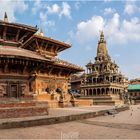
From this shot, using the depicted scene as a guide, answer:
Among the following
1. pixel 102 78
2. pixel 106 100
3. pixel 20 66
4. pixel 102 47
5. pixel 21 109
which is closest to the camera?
pixel 21 109

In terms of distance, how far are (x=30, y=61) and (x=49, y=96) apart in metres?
11.8

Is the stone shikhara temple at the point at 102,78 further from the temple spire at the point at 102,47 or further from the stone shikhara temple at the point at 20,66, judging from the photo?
the stone shikhara temple at the point at 20,66

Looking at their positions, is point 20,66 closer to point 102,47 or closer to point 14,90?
point 14,90

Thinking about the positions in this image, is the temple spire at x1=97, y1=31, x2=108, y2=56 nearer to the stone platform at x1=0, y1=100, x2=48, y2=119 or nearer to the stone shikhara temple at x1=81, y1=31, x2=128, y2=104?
the stone shikhara temple at x1=81, y1=31, x2=128, y2=104

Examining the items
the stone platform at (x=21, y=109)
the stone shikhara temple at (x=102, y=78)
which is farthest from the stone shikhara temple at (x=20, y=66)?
the stone shikhara temple at (x=102, y=78)

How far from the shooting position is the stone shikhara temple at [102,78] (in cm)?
6912

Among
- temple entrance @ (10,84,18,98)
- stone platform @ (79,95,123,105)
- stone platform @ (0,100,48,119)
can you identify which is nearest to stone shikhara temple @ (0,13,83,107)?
temple entrance @ (10,84,18,98)

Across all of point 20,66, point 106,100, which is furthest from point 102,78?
point 20,66

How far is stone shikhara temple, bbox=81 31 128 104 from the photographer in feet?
227

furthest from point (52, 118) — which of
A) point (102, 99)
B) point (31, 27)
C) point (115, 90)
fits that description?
point (115, 90)

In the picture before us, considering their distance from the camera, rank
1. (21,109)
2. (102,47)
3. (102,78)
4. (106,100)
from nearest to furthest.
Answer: (21,109) → (106,100) → (102,78) → (102,47)

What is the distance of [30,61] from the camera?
20.4m

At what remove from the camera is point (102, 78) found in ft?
236

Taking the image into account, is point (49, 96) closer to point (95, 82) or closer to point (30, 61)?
point (30, 61)
